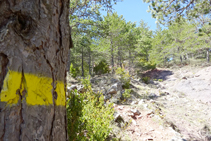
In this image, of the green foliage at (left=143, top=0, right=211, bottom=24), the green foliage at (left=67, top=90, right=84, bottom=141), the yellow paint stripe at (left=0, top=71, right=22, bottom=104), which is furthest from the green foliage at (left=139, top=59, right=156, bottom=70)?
the yellow paint stripe at (left=0, top=71, right=22, bottom=104)

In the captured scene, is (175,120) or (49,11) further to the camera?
(175,120)

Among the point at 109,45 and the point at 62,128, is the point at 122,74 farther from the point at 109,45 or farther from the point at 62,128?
the point at 62,128

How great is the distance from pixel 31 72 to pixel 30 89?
0.09 metres

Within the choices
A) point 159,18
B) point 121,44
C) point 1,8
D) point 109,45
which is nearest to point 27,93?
point 1,8

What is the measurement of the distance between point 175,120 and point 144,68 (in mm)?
14469

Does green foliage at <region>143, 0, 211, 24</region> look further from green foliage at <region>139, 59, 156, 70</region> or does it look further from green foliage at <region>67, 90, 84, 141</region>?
green foliage at <region>139, 59, 156, 70</region>

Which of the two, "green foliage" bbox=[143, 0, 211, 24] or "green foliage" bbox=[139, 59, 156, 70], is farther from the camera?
"green foliage" bbox=[139, 59, 156, 70]

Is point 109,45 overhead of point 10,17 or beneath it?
overhead

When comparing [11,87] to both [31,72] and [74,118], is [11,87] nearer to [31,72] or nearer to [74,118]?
[31,72]

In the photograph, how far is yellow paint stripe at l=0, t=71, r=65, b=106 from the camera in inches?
24.8

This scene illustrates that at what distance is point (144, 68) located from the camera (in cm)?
1872

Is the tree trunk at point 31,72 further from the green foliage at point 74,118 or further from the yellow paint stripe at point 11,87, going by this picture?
the green foliage at point 74,118

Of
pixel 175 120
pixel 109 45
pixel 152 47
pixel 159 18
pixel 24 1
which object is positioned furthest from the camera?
pixel 152 47

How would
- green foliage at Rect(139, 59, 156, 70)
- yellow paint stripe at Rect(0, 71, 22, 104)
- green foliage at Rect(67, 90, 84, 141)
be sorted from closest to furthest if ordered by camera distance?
1. yellow paint stripe at Rect(0, 71, 22, 104)
2. green foliage at Rect(67, 90, 84, 141)
3. green foliage at Rect(139, 59, 156, 70)
